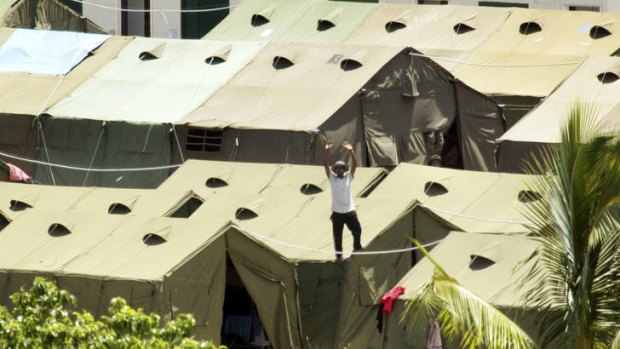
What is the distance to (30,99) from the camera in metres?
31.9

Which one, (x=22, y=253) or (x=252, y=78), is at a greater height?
(x=252, y=78)

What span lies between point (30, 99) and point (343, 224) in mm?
9724

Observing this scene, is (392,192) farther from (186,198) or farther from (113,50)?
(113,50)

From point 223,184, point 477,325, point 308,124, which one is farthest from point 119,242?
point 477,325

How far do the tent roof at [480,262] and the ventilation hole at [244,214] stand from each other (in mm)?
2726

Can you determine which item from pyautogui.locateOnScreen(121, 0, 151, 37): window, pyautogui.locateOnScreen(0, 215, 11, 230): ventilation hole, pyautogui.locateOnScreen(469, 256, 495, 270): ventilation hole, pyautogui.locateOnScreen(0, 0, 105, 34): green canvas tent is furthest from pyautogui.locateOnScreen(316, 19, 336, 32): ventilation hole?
pyautogui.locateOnScreen(469, 256, 495, 270): ventilation hole

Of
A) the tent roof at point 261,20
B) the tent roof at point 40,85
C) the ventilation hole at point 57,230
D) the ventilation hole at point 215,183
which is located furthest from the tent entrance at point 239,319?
the tent roof at point 261,20

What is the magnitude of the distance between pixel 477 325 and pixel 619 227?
59.4 inches

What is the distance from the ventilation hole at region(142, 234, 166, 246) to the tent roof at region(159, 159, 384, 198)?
2626 millimetres

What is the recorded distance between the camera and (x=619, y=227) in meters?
16.5

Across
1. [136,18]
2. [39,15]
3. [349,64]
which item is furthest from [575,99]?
[136,18]

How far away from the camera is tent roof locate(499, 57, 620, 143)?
1133 inches

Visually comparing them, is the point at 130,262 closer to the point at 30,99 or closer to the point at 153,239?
the point at 153,239

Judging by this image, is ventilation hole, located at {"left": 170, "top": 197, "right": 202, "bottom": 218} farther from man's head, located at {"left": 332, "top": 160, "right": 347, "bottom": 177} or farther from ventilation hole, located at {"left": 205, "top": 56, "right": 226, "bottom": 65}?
ventilation hole, located at {"left": 205, "top": 56, "right": 226, "bottom": 65}
